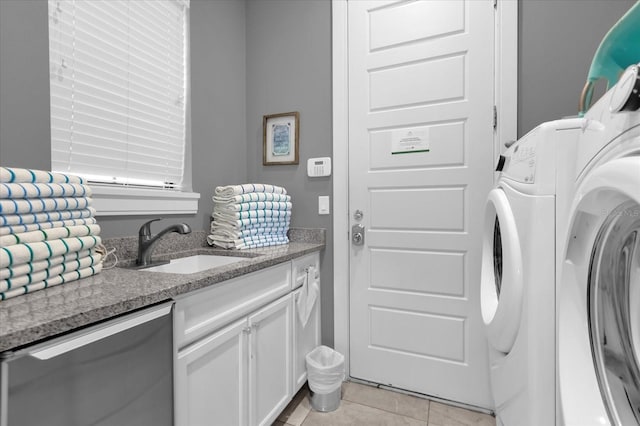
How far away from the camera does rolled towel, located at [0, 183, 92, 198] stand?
74 cm

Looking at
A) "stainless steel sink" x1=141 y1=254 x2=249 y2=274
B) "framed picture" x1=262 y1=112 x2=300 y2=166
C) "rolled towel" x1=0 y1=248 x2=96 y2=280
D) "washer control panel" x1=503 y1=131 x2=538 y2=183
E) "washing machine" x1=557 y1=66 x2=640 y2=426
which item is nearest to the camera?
"washing machine" x1=557 y1=66 x2=640 y2=426

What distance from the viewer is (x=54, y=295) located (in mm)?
734

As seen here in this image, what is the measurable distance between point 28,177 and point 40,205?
8 centimetres

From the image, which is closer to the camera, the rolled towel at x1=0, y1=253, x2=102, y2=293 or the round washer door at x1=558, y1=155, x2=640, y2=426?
the round washer door at x1=558, y1=155, x2=640, y2=426

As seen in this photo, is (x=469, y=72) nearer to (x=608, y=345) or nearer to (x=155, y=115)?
(x=608, y=345)

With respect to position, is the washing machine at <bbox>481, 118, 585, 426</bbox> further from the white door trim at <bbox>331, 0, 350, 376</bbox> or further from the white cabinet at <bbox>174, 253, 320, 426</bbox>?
the white door trim at <bbox>331, 0, 350, 376</bbox>

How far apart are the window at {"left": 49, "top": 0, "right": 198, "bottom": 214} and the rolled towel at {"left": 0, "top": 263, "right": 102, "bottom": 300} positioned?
40 centimetres

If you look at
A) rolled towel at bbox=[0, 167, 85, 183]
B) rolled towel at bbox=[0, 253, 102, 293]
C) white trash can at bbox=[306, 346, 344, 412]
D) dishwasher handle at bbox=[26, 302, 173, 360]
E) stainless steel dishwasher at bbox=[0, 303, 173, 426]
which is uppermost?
rolled towel at bbox=[0, 167, 85, 183]

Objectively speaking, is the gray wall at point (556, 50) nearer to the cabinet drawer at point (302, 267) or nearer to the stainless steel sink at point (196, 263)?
the cabinet drawer at point (302, 267)

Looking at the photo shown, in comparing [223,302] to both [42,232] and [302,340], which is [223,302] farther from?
[302,340]

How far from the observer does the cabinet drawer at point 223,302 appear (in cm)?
93

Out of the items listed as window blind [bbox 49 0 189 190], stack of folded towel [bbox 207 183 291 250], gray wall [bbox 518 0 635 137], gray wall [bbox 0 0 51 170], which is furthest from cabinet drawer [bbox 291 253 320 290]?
gray wall [bbox 518 0 635 137]

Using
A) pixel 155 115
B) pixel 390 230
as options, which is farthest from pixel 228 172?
pixel 390 230

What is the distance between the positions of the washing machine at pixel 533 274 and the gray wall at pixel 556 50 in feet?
2.71
